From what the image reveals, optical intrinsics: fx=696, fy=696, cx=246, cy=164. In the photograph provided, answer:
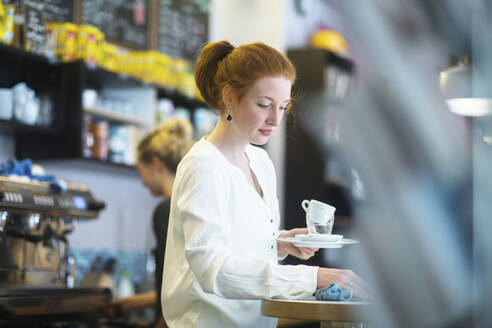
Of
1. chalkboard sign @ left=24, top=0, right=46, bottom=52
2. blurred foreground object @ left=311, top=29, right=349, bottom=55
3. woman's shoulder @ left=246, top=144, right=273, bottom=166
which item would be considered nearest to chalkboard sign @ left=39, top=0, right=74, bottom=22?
chalkboard sign @ left=24, top=0, right=46, bottom=52

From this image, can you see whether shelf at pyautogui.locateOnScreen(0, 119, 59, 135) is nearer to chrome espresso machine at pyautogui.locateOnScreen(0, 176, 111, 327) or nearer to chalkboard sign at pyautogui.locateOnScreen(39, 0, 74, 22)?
chrome espresso machine at pyautogui.locateOnScreen(0, 176, 111, 327)

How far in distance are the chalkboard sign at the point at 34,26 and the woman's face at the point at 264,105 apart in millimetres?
2127

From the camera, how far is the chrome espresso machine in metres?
2.63

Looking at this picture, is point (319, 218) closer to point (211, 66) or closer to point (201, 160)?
point (201, 160)

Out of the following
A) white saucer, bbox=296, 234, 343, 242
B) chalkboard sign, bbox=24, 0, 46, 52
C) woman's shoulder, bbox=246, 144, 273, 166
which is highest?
chalkboard sign, bbox=24, 0, 46, 52

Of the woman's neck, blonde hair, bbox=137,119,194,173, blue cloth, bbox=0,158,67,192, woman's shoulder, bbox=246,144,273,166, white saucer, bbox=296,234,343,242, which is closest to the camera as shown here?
white saucer, bbox=296,234,343,242

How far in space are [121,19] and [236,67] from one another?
2.96 metres

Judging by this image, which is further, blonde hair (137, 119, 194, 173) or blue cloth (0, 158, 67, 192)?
blonde hair (137, 119, 194, 173)

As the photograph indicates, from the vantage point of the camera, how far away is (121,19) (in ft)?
14.3

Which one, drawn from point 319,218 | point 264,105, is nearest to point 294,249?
point 319,218

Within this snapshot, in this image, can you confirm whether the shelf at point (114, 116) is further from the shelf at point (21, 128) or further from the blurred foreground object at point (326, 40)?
the blurred foreground object at point (326, 40)

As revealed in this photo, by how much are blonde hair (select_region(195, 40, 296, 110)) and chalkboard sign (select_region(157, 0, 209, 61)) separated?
3022 millimetres

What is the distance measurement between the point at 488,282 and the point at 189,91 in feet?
12.6

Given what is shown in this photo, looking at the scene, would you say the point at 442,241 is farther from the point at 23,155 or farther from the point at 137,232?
the point at 137,232
